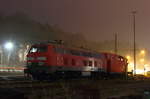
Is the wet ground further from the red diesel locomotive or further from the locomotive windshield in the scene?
the locomotive windshield

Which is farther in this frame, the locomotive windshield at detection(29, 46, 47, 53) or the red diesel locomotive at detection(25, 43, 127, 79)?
the locomotive windshield at detection(29, 46, 47, 53)

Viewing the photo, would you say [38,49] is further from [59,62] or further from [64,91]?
[64,91]

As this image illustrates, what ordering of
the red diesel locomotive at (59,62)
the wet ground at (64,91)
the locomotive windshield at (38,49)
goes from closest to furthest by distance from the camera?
the wet ground at (64,91)
the red diesel locomotive at (59,62)
the locomotive windshield at (38,49)

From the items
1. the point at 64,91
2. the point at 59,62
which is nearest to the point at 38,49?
the point at 59,62

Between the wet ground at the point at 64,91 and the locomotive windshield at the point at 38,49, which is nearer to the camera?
the wet ground at the point at 64,91

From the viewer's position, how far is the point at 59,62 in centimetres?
3394

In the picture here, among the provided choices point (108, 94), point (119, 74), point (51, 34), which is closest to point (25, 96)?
point (108, 94)

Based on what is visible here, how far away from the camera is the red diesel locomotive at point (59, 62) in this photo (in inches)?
1297

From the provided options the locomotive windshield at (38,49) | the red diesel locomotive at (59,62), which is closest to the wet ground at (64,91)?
the red diesel locomotive at (59,62)

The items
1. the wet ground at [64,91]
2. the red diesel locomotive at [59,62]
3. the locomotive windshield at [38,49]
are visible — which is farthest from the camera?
the locomotive windshield at [38,49]

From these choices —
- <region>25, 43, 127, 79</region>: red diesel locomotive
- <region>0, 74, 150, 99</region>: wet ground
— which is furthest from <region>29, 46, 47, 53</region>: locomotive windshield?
<region>0, 74, 150, 99</region>: wet ground

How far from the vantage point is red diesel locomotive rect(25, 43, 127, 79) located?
3294 centimetres

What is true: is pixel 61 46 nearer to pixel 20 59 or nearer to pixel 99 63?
pixel 99 63

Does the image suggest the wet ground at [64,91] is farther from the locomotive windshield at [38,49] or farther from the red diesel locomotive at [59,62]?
the locomotive windshield at [38,49]
